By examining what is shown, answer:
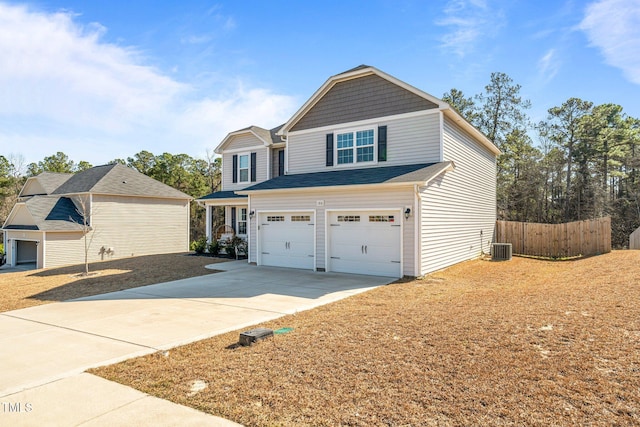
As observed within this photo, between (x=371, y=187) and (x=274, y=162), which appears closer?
(x=371, y=187)

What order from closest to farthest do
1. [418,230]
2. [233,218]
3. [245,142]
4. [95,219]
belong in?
[418,230], [95,219], [233,218], [245,142]

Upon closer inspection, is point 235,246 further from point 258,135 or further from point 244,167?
point 258,135

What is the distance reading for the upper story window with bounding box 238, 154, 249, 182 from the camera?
20453 mm

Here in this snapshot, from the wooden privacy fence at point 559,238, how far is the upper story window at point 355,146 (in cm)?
982

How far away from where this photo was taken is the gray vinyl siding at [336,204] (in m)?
11.6

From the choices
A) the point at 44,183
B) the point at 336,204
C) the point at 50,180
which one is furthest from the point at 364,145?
the point at 50,180

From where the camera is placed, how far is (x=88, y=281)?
492 inches

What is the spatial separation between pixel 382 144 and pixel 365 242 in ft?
12.8

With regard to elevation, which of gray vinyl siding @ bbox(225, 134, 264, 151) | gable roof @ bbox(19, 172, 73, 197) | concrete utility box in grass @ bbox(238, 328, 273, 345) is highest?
gray vinyl siding @ bbox(225, 134, 264, 151)

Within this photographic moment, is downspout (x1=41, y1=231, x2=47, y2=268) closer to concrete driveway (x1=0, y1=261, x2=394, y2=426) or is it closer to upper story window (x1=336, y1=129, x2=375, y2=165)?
concrete driveway (x1=0, y1=261, x2=394, y2=426)

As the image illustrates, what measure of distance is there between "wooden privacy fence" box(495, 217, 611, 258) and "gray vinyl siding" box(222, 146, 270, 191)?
513 inches

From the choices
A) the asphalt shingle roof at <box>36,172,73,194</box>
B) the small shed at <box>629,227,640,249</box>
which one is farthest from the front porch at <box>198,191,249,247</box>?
the small shed at <box>629,227,640,249</box>

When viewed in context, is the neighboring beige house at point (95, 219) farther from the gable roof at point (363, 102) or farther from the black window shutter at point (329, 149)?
the black window shutter at point (329, 149)

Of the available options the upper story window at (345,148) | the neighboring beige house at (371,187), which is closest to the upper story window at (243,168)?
the neighboring beige house at (371,187)
